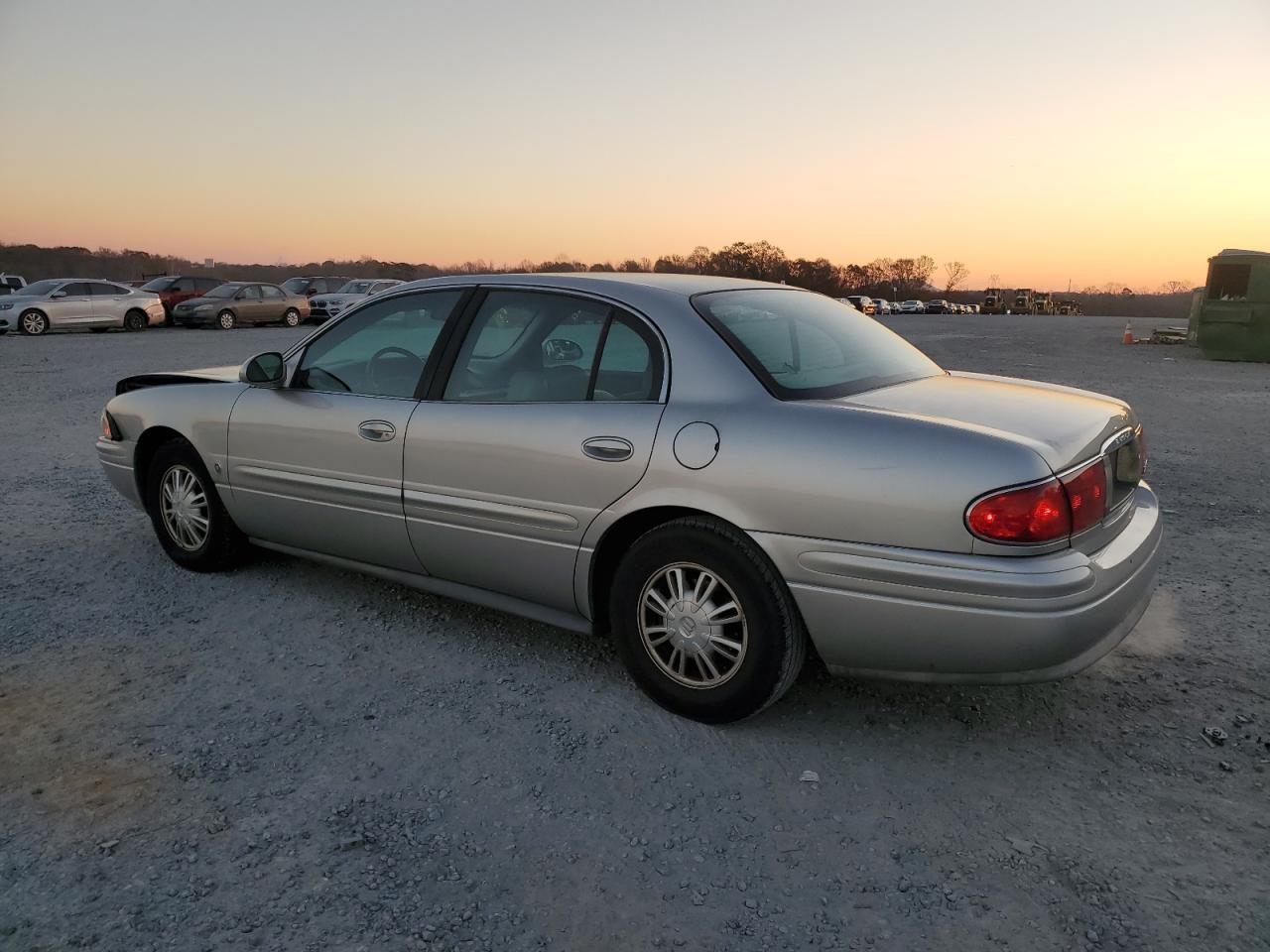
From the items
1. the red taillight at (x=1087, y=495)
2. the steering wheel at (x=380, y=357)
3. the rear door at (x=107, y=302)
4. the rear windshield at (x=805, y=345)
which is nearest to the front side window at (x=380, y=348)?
the steering wheel at (x=380, y=357)

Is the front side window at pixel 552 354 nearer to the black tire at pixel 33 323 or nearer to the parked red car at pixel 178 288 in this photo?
the black tire at pixel 33 323

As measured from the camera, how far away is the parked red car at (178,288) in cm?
2716

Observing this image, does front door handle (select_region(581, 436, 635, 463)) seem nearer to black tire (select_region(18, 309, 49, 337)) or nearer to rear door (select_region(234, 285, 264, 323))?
black tire (select_region(18, 309, 49, 337))

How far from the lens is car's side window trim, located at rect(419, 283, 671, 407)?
10.5 feet

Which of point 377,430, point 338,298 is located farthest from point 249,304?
point 377,430

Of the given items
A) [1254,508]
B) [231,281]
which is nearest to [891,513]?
[1254,508]

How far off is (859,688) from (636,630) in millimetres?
930

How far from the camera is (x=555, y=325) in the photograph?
354 centimetres

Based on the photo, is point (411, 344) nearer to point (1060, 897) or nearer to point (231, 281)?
point (1060, 897)

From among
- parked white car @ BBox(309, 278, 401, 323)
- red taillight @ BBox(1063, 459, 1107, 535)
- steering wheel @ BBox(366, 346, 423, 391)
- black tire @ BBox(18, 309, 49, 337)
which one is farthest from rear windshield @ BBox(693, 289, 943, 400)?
parked white car @ BBox(309, 278, 401, 323)

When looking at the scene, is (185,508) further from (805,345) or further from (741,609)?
(805,345)

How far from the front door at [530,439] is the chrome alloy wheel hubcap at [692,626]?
1.12 feet

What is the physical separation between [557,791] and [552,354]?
5.33 ft

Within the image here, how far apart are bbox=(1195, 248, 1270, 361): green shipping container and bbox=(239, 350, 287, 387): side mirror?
71.9 feet
